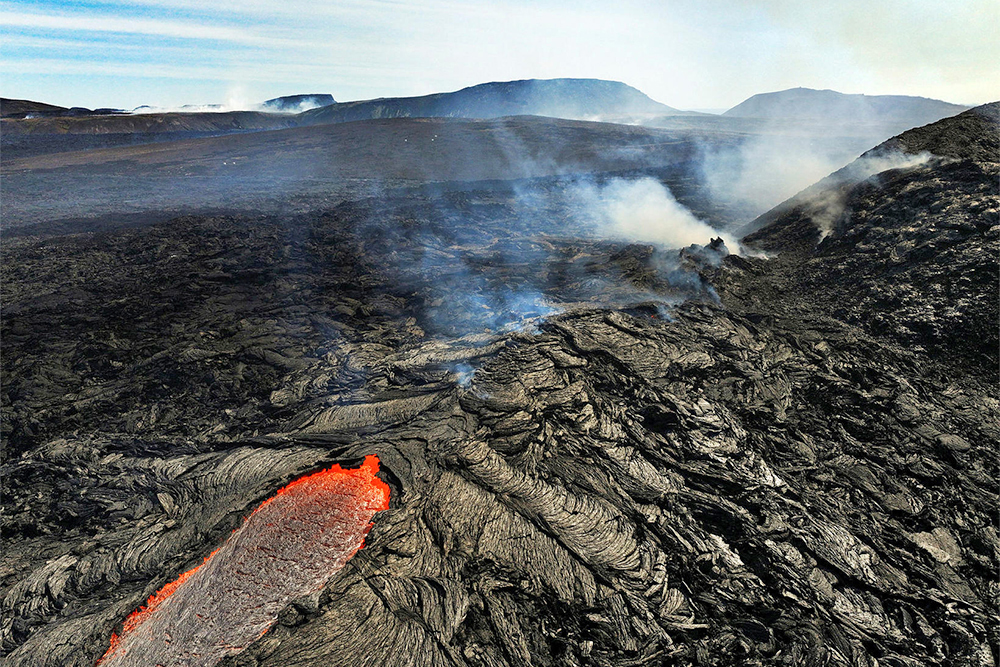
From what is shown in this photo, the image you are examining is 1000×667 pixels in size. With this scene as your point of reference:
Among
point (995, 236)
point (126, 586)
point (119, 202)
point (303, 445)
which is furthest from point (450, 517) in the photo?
point (119, 202)

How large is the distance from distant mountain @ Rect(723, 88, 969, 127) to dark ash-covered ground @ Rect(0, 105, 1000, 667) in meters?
71.2

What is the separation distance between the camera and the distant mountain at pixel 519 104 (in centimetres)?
8306

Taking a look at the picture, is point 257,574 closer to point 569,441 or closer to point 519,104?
point 569,441

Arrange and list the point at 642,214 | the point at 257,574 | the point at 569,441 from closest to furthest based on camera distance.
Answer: the point at 257,574 → the point at 569,441 → the point at 642,214

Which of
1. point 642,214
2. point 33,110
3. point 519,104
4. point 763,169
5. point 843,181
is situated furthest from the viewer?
point 519,104

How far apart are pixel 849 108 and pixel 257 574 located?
326 feet

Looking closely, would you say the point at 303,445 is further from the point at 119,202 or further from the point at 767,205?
the point at 119,202

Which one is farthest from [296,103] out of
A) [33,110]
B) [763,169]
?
[763,169]

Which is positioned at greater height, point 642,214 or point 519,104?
point 519,104

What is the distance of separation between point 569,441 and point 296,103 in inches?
4283

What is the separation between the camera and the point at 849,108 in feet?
255

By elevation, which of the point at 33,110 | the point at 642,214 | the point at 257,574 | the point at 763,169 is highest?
the point at 33,110

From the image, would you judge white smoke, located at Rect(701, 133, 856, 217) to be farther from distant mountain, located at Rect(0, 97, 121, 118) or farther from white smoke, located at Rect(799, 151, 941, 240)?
distant mountain, located at Rect(0, 97, 121, 118)

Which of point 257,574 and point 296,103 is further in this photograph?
point 296,103
